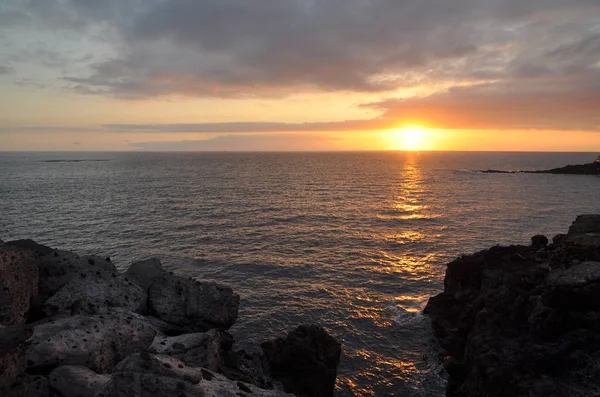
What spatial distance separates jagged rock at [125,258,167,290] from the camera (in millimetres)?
25562

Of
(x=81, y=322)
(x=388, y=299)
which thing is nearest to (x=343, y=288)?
(x=388, y=299)

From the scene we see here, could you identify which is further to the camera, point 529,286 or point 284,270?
point 284,270

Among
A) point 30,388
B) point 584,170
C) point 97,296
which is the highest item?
point 584,170

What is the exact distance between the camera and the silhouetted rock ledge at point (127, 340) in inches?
488

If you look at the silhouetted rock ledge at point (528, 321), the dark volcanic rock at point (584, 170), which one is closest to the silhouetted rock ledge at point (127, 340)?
the silhouetted rock ledge at point (528, 321)

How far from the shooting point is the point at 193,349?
17438 mm

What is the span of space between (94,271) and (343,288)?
23.7 m

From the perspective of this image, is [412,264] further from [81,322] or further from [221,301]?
[81,322]

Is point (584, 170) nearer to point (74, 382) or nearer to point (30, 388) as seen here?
point (74, 382)

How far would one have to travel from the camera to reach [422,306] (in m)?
34.8

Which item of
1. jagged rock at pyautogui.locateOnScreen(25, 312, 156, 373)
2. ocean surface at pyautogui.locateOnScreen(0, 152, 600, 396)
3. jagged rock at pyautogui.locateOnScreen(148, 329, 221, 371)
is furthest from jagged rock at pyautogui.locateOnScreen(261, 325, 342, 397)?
jagged rock at pyautogui.locateOnScreen(25, 312, 156, 373)

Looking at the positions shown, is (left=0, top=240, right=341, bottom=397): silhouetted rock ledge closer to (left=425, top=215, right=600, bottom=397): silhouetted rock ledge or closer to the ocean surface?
the ocean surface

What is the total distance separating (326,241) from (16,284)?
135 ft

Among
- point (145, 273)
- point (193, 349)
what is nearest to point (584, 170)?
point (145, 273)
